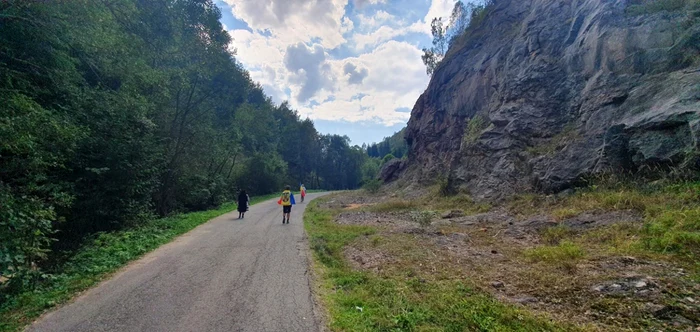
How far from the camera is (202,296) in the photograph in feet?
16.8

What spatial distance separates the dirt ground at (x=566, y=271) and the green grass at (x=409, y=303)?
0.36 meters

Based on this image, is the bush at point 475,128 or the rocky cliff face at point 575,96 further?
the bush at point 475,128

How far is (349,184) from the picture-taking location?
291ft

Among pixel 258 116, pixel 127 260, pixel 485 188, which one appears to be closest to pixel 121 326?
pixel 127 260

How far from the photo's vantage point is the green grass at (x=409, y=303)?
3.97 meters

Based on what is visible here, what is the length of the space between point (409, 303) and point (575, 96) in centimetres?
1684

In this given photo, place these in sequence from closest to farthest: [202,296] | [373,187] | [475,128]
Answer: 1. [202,296]
2. [475,128]
3. [373,187]

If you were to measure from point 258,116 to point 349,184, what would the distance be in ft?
177

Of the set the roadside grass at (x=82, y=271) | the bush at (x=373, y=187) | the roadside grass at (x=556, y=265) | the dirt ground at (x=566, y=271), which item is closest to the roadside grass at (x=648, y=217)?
the roadside grass at (x=556, y=265)

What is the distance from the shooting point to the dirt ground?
393 centimetres

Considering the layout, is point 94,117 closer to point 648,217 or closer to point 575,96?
point 648,217

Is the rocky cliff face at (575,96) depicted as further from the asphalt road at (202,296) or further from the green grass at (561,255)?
the asphalt road at (202,296)

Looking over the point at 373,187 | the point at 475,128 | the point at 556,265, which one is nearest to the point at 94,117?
the point at 556,265

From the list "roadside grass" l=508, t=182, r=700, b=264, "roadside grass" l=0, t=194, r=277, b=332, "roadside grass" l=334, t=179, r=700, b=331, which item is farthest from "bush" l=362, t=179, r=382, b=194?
"roadside grass" l=0, t=194, r=277, b=332
